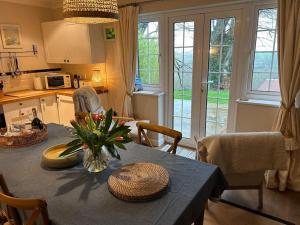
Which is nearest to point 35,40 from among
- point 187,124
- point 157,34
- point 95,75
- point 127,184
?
point 95,75

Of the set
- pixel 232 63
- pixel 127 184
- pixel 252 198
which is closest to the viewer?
pixel 127 184

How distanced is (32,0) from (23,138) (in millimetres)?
2912

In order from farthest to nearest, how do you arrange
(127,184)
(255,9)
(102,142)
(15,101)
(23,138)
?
(15,101), (255,9), (23,138), (102,142), (127,184)

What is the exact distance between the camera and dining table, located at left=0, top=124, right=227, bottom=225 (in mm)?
1021

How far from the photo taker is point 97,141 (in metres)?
1.31

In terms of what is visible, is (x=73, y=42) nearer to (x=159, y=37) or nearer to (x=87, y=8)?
(x=159, y=37)

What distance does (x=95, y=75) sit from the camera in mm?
3715

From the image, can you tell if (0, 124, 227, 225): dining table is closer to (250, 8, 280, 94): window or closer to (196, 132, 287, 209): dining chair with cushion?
(196, 132, 287, 209): dining chair with cushion

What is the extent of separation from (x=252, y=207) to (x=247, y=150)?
30.4 inches

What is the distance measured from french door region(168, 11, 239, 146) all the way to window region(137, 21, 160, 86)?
252mm

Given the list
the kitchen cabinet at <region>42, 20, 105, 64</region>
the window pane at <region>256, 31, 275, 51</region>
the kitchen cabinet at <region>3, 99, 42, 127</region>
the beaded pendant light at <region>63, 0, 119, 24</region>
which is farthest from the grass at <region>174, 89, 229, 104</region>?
the kitchen cabinet at <region>3, 99, 42, 127</region>

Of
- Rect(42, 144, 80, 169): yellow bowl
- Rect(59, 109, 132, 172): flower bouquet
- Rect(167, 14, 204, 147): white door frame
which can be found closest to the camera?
Rect(59, 109, 132, 172): flower bouquet

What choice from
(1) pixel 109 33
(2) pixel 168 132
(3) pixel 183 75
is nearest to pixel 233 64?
(3) pixel 183 75

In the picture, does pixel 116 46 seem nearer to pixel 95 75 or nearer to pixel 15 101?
pixel 95 75
